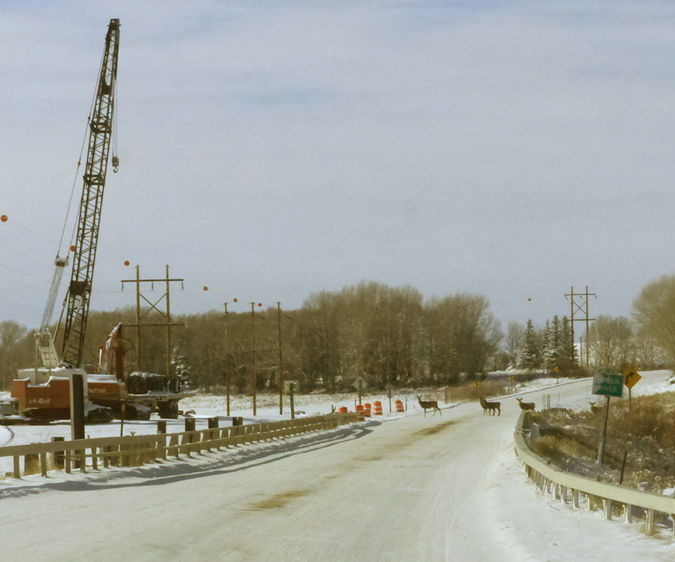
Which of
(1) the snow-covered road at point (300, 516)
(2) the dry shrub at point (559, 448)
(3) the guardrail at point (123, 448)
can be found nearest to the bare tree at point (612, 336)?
(2) the dry shrub at point (559, 448)

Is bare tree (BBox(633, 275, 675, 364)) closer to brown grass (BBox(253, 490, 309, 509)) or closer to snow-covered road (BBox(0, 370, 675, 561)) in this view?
snow-covered road (BBox(0, 370, 675, 561))

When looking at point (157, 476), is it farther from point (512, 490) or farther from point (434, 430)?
point (434, 430)

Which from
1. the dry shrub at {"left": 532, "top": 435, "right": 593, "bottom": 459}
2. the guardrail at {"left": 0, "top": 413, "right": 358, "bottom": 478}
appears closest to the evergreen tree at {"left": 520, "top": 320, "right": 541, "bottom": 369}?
the dry shrub at {"left": 532, "top": 435, "right": 593, "bottom": 459}

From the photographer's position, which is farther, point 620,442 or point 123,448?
point 620,442

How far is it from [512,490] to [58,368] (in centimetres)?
4836

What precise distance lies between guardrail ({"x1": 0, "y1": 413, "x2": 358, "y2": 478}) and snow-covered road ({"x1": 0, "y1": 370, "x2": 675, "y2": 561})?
92 cm

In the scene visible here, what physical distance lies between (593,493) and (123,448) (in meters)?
15.4

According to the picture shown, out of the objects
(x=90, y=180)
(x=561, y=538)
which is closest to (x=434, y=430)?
(x=561, y=538)

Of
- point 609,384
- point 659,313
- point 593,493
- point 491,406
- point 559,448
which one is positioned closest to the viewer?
point 593,493

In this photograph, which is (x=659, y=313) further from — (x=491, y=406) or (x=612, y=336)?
(x=491, y=406)

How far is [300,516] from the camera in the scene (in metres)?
13.9

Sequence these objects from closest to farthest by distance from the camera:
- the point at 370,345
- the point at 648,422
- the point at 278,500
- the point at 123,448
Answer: the point at 278,500 → the point at 123,448 → the point at 648,422 → the point at 370,345

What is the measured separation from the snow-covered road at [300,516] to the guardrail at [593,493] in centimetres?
33

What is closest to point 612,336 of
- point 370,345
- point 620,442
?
point 370,345
